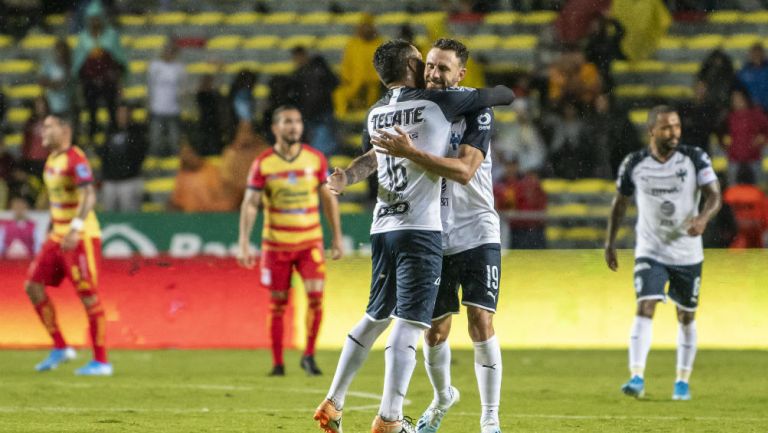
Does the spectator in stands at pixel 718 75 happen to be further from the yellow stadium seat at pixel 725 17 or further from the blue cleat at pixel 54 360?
the blue cleat at pixel 54 360

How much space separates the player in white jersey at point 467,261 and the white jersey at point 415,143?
10 cm

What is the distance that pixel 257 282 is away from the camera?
1507cm

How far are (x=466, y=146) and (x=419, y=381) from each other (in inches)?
202

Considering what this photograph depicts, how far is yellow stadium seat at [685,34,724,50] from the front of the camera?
811 inches

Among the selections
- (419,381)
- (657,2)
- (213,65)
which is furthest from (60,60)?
(419,381)

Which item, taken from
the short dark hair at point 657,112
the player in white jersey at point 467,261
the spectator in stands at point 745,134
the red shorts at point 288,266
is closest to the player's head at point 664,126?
the short dark hair at point 657,112

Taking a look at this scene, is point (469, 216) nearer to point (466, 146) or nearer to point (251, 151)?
point (466, 146)

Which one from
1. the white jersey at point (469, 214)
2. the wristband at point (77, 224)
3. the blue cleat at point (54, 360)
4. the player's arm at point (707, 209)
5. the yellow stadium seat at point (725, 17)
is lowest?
the blue cleat at point (54, 360)

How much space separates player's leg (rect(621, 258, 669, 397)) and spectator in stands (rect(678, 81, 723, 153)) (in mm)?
7335

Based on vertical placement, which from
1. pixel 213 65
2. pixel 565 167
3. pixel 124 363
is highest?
pixel 213 65

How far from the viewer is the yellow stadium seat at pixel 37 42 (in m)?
23.3

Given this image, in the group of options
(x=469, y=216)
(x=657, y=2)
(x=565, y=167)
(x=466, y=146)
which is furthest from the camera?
(x=657, y=2)

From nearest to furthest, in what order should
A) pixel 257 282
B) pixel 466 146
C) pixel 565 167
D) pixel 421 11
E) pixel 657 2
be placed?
pixel 466 146 → pixel 257 282 → pixel 565 167 → pixel 657 2 → pixel 421 11

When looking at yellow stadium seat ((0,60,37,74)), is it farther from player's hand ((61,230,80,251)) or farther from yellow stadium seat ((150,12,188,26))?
player's hand ((61,230,80,251))
